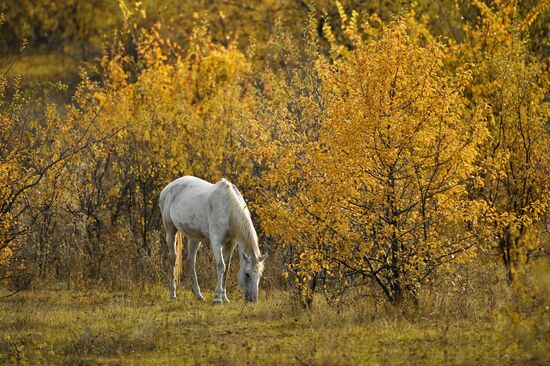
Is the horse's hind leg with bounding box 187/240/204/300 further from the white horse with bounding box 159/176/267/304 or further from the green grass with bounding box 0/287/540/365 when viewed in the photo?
the green grass with bounding box 0/287/540/365

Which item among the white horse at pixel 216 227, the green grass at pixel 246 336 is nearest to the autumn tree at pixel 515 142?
the green grass at pixel 246 336

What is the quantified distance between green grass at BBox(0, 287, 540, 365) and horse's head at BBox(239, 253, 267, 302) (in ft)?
0.66

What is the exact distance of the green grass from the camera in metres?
7.58

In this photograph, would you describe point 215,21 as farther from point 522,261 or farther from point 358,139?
point 522,261

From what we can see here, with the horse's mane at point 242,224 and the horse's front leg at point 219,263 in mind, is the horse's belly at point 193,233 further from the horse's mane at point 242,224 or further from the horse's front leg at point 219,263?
the horse's mane at point 242,224

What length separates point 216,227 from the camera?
1211cm

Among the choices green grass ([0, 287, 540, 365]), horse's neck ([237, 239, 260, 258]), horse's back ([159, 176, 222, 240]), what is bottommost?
green grass ([0, 287, 540, 365])

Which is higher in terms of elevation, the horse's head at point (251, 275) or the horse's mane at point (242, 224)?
the horse's mane at point (242, 224)

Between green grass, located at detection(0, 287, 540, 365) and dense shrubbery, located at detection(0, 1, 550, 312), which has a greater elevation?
dense shrubbery, located at detection(0, 1, 550, 312)

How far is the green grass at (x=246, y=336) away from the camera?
7.58 metres

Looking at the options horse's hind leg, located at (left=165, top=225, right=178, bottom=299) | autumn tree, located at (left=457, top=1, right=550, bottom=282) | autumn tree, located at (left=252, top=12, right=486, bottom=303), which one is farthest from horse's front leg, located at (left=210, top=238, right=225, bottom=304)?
autumn tree, located at (left=457, top=1, right=550, bottom=282)

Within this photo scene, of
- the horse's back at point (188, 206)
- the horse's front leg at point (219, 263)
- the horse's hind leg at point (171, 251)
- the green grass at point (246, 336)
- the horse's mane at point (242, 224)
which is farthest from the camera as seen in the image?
the horse's hind leg at point (171, 251)

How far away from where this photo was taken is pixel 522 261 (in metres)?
6.91

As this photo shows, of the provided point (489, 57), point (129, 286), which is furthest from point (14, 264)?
point (489, 57)
